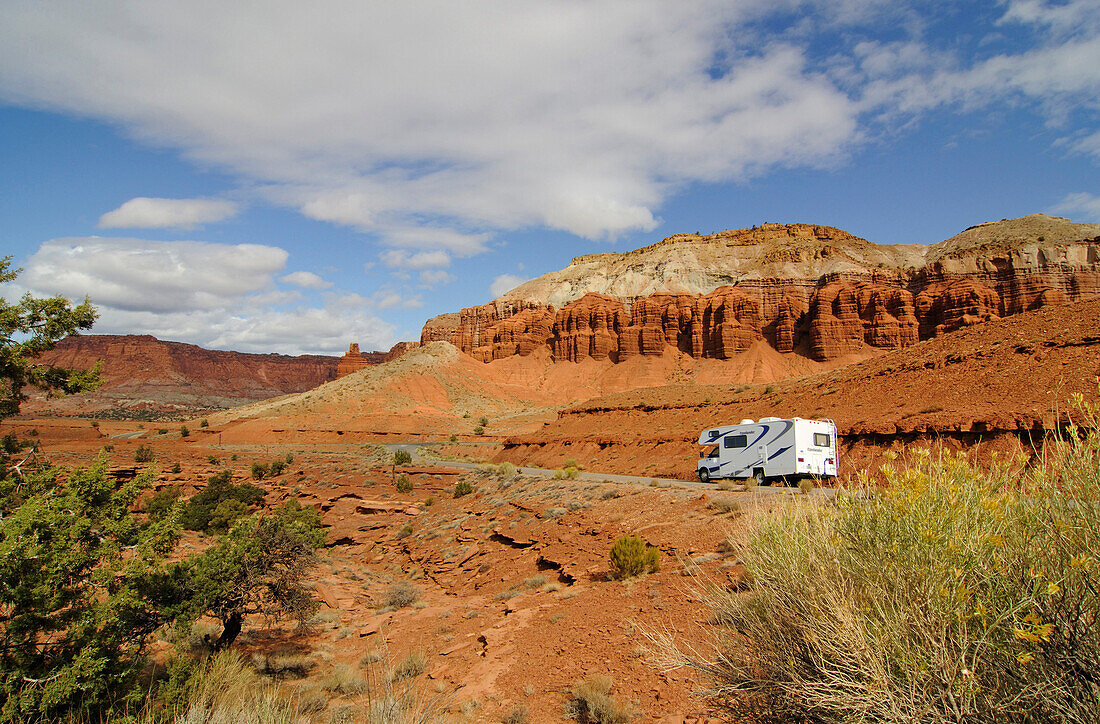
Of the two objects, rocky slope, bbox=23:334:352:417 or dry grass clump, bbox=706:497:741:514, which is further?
rocky slope, bbox=23:334:352:417

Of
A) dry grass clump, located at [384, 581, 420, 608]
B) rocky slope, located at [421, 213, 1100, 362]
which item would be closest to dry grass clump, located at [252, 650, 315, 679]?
dry grass clump, located at [384, 581, 420, 608]

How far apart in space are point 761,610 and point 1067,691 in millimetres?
1947

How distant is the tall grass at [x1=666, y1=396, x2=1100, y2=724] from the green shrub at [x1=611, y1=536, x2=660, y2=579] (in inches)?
261

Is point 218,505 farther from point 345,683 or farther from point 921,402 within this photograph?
point 921,402

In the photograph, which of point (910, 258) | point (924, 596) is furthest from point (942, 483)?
point (910, 258)

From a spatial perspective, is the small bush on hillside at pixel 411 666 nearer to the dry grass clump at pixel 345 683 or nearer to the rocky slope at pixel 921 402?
the dry grass clump at pixel 345 683

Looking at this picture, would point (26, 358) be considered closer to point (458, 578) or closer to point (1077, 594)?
point (458, 578)

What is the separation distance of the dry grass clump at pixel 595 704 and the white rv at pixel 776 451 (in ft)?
41.1

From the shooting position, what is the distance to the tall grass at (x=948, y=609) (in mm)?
2857

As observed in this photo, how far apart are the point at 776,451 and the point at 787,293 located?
274ft

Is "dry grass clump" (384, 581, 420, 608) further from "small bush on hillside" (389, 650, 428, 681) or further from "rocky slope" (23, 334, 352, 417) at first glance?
"rocky slope" (23, 334, 352, 417)

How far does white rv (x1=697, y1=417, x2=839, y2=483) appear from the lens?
712 inches

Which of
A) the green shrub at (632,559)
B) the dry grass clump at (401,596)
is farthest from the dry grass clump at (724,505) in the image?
the dry grass clump at (401,596)

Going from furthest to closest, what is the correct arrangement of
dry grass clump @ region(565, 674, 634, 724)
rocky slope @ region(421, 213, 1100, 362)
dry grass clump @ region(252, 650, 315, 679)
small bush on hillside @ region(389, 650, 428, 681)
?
rocky slope @ region(421, 213, 1100, 362) < dry grass clump @ region(252, 650, 315, 679) < small bush on hillside @ region(389, 650, 428, 681) < dry grass clump @ region(565, 674, 634, 724)
